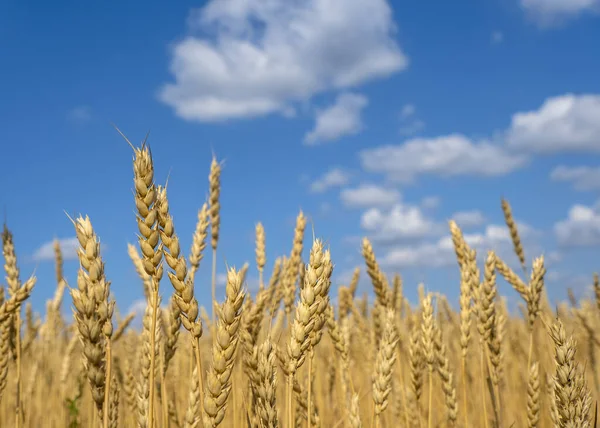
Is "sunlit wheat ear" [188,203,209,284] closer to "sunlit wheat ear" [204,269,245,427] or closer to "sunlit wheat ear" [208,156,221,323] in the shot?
"sunlit wheat ear" [208,156,221,323]

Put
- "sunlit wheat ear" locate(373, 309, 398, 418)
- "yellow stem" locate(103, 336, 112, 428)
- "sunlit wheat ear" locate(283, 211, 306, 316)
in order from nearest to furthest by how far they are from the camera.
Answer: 1. "yellow stem" locate(103, 336, 112, 428)
2. "sunlit wheat ear" locate(373, 309, 398, 418)
3. "sunlit wheat ear" locate(283, 211, 306, 316)

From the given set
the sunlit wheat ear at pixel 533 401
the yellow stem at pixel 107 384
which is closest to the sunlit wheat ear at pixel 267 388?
the yellow stem at pixel 107 384

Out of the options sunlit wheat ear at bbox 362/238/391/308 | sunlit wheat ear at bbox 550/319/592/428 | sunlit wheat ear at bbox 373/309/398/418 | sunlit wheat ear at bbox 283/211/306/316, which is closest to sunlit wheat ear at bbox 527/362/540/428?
sunlit wheat ear at bbox 550/319/592/428

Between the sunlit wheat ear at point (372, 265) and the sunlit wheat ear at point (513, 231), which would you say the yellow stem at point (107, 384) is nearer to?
the sunlit wheat ear at point (372, 265)

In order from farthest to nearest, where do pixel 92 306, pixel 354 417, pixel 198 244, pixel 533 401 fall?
pixel 198 244, pixel 533 401, pixel 354 417, pixel 92 306

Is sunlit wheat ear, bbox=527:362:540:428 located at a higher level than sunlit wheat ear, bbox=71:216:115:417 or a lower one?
lower

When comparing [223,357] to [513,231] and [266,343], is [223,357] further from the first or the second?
[513,231]

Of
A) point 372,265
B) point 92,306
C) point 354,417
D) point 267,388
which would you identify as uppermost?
point 372,265

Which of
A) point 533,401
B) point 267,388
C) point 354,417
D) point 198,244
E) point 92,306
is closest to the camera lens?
point 92,306

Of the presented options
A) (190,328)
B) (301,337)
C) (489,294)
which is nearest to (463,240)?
(489,294)

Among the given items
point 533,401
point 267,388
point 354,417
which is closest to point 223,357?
point 267,388

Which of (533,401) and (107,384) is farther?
(533,401)

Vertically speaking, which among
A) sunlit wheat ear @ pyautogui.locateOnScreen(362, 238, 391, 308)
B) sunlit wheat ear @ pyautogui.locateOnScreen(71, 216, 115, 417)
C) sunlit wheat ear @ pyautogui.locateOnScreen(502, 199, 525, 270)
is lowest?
sunlit wheat ear @ pyautogui.locateOnScreen(71, 216, 115, 417)

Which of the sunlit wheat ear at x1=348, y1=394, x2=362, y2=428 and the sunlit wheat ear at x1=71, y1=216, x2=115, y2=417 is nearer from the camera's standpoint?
the sunlit wheat ear at x1=71, y1=216, x2=115, y2=417
